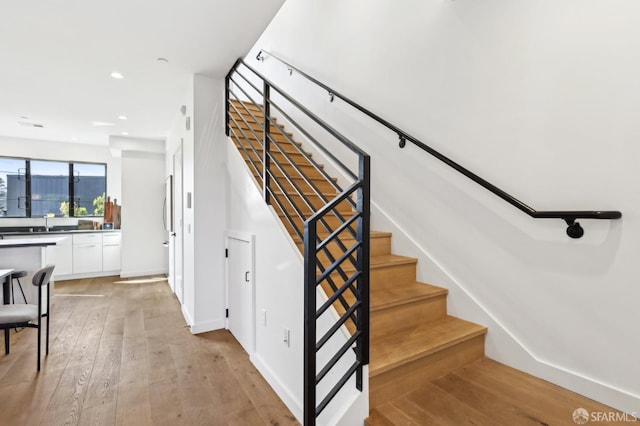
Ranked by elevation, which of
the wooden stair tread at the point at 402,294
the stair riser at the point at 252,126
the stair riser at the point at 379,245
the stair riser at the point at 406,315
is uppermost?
Answer: the stair riser at the point at 252,126

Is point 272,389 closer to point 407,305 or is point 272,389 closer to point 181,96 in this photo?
point 407,305

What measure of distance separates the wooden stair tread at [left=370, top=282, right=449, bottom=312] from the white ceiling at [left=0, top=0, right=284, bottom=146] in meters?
2.12

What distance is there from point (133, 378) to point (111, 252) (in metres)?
4.82

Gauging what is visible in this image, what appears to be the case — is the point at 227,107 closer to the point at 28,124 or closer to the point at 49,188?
the point at 28,124

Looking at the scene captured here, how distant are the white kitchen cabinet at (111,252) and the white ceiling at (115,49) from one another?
2673 millimetres

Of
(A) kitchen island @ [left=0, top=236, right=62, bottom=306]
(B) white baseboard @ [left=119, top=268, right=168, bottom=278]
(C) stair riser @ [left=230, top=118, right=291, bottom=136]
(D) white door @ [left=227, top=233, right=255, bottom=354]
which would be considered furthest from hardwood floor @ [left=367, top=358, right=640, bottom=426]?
(B) white baseboard @ [left=119, top=268, right=168, bottom=278]

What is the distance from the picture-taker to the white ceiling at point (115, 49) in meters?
2.21

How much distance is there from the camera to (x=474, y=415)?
4.44ft

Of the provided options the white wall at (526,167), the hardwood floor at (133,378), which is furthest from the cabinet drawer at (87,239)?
the white wall at (526,167)

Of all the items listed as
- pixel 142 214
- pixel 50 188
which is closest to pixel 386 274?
pixel 142 214

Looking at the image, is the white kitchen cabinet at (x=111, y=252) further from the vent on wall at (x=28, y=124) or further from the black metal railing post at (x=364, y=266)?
the black metal railing post at (x=364, y=266)

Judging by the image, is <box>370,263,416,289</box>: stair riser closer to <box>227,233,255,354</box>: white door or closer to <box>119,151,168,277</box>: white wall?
<box>227,233,255,354</box>: white door

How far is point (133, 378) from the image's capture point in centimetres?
242

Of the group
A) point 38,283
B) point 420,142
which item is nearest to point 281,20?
point 420,142
